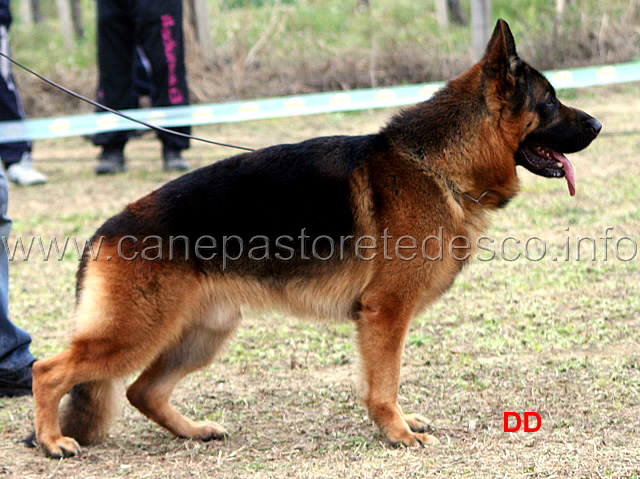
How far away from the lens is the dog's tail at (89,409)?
3.29 meters

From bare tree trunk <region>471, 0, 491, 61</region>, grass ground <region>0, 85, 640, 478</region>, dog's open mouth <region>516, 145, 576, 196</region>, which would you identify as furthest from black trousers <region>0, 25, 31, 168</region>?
dog's open mouth <region>516, 145, 576, 196</region>

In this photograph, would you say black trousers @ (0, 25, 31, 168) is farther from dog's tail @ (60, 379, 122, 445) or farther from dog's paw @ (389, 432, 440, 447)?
dog's paw @ (389, 432, 440, 447)

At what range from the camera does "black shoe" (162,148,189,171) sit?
27.3 feet

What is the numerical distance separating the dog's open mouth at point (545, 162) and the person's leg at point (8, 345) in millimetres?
2505

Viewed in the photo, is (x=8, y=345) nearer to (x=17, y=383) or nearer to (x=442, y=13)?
(x=17, y=383)

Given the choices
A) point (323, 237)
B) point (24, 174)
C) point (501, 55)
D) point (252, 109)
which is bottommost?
point (24, 174)

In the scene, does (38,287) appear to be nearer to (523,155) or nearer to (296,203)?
(296,203)

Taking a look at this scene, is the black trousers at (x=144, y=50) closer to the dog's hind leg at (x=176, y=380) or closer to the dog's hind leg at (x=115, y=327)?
the dog's hind leg at (x=176, y=380)

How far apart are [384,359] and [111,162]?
20.0ft

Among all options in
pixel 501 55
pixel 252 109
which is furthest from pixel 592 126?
pixel 252 109

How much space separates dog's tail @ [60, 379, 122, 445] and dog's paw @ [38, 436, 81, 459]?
0.07m

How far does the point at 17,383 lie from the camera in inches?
154

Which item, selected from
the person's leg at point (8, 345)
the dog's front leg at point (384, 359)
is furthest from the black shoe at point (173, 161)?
the dog's front leg at point (384, 359)

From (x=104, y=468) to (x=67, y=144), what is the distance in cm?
812
